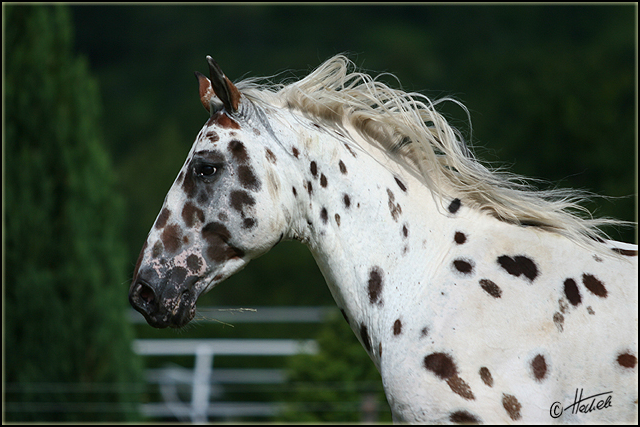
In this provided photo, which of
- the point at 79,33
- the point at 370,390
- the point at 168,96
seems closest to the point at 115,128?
the point at 168,96

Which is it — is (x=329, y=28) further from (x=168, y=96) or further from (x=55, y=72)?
(x=55, y=72)

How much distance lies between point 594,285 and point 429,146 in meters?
0.84

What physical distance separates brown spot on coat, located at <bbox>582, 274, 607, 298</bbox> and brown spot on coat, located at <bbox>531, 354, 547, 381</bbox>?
317mm

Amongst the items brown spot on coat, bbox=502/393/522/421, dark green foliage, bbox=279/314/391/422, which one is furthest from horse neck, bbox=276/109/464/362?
dark green foliage, bbox=279/314/391/422

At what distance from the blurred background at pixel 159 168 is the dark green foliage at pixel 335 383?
0.02 m

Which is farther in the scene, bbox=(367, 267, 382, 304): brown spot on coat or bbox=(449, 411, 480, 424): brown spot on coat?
bbox=(367, 267, 382, 304): brown spot on coat

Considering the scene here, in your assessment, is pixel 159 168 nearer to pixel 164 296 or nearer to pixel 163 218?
pixel 163 218

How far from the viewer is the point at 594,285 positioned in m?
2.30

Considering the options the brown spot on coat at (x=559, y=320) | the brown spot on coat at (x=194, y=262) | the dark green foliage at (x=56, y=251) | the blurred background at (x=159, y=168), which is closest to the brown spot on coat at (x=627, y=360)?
the brown spot on coat at (x=559, y=320)

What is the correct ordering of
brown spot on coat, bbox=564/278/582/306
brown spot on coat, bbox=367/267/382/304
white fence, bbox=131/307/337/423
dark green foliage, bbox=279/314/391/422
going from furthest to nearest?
white fence, bbox=131/307/337/423 < dark green foliage, bbox=279/314/391/422 < brown spot on coat, bbox=367/267/382/304 < brown spot on coat, bbox=564/278/582/306

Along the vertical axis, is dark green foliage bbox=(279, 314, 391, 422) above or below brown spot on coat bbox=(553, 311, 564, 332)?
below

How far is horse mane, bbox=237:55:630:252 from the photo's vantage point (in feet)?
8.36

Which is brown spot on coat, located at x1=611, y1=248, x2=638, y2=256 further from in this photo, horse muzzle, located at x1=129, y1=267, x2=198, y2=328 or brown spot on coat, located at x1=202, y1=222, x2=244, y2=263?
horse muzzle, located at x1=129, y1=267, x2=198, y2=328

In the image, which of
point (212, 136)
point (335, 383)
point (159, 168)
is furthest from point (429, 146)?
point (159, 168)
